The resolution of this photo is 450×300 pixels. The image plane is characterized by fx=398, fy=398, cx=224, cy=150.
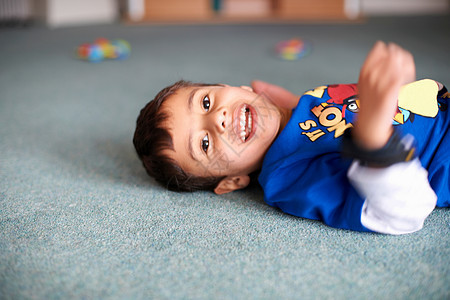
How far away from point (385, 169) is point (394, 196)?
0.06 m

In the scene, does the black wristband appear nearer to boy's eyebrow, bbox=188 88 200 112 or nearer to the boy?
the boy

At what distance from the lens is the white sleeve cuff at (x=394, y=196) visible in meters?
0.62

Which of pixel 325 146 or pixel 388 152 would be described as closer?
pixel 388 152

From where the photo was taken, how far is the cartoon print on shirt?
2.56 ft

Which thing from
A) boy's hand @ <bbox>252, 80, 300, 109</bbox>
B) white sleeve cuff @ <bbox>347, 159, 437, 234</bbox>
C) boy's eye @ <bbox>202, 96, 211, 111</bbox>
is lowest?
white sleeve cuff @ <bbox>347, 159, 437, 234</bbox>

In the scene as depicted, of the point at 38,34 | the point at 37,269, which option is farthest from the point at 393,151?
the point at 38,34

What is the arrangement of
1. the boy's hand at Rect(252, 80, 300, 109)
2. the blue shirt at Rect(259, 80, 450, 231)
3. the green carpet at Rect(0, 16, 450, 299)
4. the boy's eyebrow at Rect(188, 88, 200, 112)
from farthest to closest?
the boy's hand at Rect(252, 80, 300, 109)
the boy's eyebrow at Rect(188, 88, 200, 112)
the blue shirt at Rect(259, 80, 450, 231)
the green carpet at Rect(0, 16, 450, 299)

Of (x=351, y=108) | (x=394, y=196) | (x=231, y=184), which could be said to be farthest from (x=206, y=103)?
(x=394, y=196)

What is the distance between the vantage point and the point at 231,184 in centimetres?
84

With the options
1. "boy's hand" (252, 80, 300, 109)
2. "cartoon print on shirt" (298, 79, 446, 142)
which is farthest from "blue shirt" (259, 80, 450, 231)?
"boy's hand" (252, 80, 300, 109)

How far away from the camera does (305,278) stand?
0.58 meters

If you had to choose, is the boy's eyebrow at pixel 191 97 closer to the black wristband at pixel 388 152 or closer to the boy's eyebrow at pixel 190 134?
the boy's eyebrow at pixel 190 134

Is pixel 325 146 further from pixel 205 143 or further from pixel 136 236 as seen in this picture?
pixel 136 236

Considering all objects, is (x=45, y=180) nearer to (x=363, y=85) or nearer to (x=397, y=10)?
(x=363, y=85)
